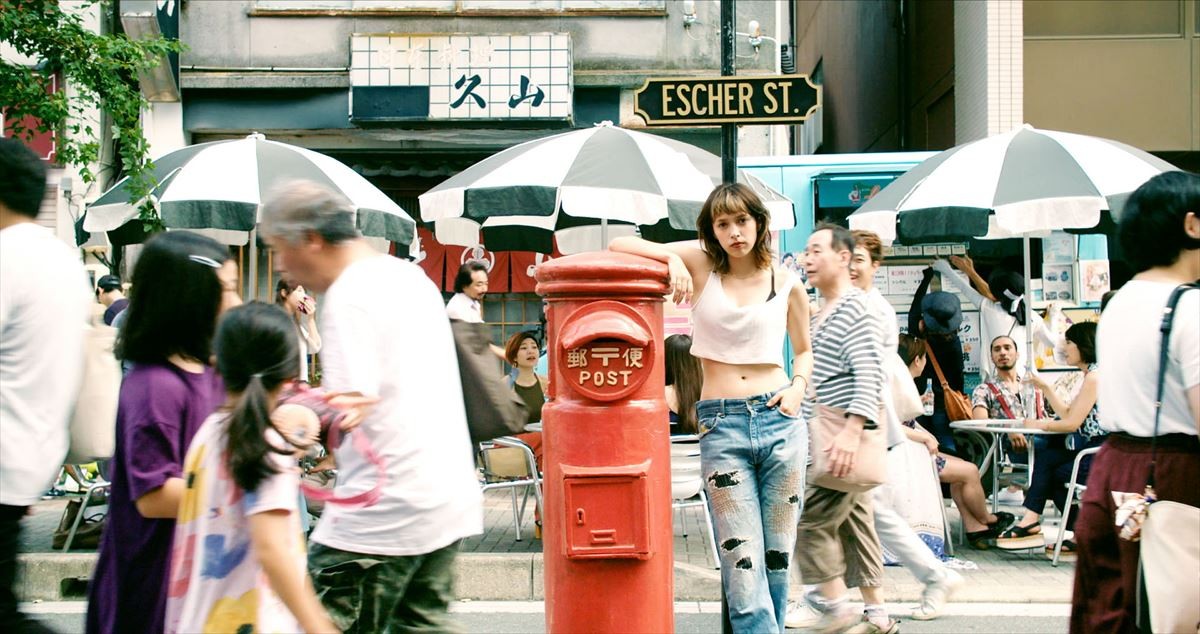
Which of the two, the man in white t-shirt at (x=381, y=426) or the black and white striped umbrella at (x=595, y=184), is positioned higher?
the black and white striped umbrella at (x=595, y=184)

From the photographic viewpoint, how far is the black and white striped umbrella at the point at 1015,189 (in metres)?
8.09

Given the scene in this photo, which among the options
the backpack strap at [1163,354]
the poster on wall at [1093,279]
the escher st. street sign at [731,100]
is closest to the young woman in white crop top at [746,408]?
the escher st. street sign at [731,100]

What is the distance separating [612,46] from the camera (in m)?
14.7

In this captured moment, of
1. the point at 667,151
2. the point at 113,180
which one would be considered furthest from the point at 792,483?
the point at 113,180

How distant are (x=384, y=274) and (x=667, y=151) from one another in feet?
19.9

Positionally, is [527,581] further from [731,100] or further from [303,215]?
[303,215]

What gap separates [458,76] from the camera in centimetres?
1438

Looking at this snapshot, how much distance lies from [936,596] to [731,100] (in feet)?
8.83

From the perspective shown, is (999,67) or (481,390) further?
(999,67)

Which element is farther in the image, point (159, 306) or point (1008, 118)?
point (1008, 118)

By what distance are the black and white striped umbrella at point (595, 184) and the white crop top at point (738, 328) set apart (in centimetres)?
375

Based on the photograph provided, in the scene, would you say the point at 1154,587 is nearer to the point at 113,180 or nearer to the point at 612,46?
the point at 612,46

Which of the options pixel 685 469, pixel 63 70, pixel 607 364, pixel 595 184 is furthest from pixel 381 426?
pixel 63 70

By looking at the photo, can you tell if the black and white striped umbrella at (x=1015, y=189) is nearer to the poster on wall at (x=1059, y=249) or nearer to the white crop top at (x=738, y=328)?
the poster on wall at (x=1059, y=249)
